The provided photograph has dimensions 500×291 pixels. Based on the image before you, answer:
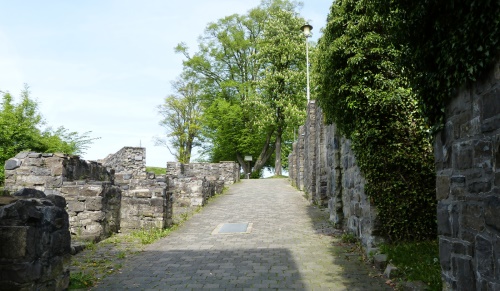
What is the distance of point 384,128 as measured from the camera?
279 inches

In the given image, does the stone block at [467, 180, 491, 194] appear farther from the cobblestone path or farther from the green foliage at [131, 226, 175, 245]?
the green foliage at [131, 226, 175, 245]

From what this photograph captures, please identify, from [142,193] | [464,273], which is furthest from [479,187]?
[142,193]

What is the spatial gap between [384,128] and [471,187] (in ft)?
11.8

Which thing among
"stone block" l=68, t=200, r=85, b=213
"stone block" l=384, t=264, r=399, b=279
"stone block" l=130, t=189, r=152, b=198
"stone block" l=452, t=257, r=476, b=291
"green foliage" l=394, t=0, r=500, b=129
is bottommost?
"stone block" l=384, t=264, r=399, b=279

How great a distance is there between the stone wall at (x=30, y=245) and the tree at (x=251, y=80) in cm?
2611

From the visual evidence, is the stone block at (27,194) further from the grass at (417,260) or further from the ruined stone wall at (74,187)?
the grass at (417,260)

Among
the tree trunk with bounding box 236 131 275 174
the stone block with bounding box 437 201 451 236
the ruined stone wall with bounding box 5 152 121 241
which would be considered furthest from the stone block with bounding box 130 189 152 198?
the tree trunk with bounding box 236 131 275 174

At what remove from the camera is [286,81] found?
31266mm

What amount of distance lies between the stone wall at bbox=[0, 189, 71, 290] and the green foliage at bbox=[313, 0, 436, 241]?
4837 mm

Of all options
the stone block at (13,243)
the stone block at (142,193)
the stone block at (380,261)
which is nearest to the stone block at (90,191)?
the stone block at (142,193)

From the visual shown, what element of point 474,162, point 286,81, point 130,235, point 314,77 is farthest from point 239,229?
point 286,81

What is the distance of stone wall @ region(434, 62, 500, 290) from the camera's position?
3.17 m

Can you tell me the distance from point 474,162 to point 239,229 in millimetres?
7608

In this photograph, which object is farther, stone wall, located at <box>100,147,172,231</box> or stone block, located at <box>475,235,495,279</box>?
stone wall, located at <box>100,147,172,231</box>
